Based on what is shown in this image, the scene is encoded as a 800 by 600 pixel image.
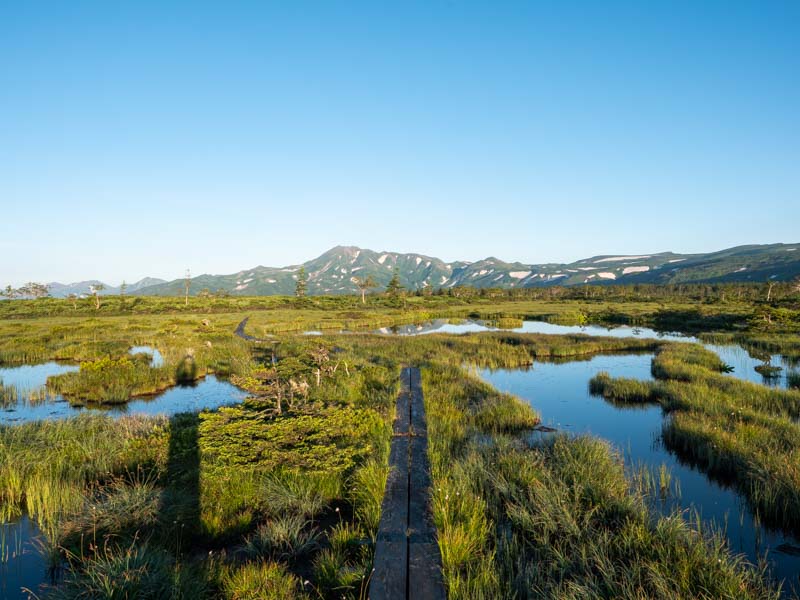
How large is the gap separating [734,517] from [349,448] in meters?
9.23

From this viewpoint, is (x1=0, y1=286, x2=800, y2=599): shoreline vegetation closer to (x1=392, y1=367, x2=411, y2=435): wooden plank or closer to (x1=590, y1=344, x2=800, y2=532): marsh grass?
(x1=590, y1=344, x2=800, y2=532): marsh grass

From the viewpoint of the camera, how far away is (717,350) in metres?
34.0

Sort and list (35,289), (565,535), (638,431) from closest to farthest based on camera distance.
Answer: (565,535)
(638,431)
(35,289)

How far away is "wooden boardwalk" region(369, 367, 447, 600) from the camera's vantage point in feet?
17.9

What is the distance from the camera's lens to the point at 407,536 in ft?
21.7

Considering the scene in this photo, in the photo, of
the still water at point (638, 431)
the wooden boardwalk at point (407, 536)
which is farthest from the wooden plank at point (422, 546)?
the still water at point (638, 431)

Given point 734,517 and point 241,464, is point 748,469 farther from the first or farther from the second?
point 241,464

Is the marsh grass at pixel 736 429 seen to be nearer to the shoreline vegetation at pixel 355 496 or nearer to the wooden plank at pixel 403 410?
the shoreline vegetation at pixel 355 496

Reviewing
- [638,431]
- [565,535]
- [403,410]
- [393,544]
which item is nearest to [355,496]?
[393,544]

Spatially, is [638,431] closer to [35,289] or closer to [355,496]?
[355,496]

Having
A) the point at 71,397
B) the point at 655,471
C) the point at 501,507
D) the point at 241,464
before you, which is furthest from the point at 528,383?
the point at 71,397

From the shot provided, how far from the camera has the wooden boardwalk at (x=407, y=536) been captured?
5.45 metres

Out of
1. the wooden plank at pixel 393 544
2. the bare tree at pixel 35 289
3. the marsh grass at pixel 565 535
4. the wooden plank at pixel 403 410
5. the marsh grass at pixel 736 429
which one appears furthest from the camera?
the bare tree at pixel 35 289

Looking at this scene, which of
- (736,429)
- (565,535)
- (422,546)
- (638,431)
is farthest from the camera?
(638,431)
